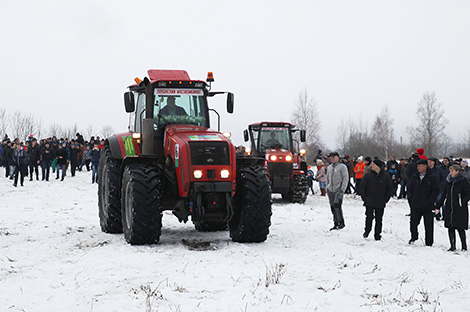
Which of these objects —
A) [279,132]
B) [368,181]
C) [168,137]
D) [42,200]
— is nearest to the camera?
[168,137]

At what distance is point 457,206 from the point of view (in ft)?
31.8

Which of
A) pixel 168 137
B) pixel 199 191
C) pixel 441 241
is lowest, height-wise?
pixel 441 241

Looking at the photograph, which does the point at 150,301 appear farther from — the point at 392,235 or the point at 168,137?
the point at 392,235

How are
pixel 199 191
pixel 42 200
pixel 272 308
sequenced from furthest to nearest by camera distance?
1. pixel 42 200
2. pixel 199 191
3. pixel 272 308

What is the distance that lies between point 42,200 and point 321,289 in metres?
13.0

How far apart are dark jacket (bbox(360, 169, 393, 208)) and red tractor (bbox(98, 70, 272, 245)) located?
2571mm

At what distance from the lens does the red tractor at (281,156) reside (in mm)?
17828

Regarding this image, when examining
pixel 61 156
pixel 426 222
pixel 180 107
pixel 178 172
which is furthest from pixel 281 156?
pixel 61 156

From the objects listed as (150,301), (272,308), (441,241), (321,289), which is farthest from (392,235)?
(150,301)

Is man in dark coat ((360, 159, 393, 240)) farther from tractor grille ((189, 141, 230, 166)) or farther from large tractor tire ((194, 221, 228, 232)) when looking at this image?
tractor grille ((189, 141, 230, 166))

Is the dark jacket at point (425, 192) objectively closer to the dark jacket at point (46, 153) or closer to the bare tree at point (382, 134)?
the dark jacket at point (46, 153)

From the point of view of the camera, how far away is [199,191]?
834 cm

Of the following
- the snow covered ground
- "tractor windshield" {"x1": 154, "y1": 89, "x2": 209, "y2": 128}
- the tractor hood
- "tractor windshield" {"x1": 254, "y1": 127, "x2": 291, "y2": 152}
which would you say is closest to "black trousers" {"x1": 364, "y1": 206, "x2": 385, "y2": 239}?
the snow covered ground

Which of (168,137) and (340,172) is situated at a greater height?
(168,137)
